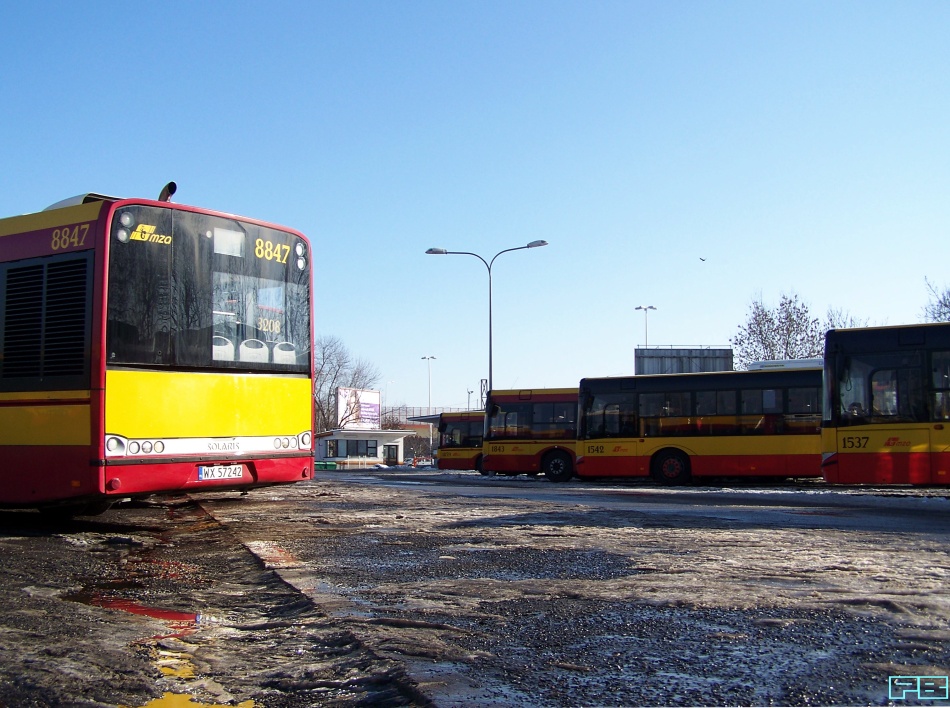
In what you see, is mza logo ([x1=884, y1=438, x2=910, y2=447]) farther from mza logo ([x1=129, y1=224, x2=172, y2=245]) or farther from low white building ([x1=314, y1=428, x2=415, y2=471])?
low white building ([x1=314, y1=428, x2=415, y2=471])

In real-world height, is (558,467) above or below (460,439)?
below

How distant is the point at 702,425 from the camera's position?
23.6m

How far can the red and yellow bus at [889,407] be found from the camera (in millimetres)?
14406

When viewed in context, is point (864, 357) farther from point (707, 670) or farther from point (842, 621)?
point (707, 670)

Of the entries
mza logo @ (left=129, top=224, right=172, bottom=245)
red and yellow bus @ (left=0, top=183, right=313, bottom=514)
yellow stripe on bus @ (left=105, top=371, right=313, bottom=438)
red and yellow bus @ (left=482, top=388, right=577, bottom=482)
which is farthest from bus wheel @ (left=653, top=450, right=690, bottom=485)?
mza logo @ (left=129, top=224, right=172, bottom=245)

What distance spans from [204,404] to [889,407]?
1160 centimetres

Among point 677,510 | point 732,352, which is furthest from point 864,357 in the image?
point 732,352

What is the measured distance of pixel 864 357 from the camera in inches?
616

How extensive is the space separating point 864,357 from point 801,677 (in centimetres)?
1321

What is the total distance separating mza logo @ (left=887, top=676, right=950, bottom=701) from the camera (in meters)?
3.55

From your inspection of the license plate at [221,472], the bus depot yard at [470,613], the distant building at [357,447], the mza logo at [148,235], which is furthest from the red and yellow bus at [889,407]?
the distant building at [357,447]

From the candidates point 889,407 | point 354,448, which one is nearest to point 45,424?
point 889,407

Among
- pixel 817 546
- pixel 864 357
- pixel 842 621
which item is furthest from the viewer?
pixel 864 357

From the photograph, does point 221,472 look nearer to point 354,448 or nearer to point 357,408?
point 354,448
